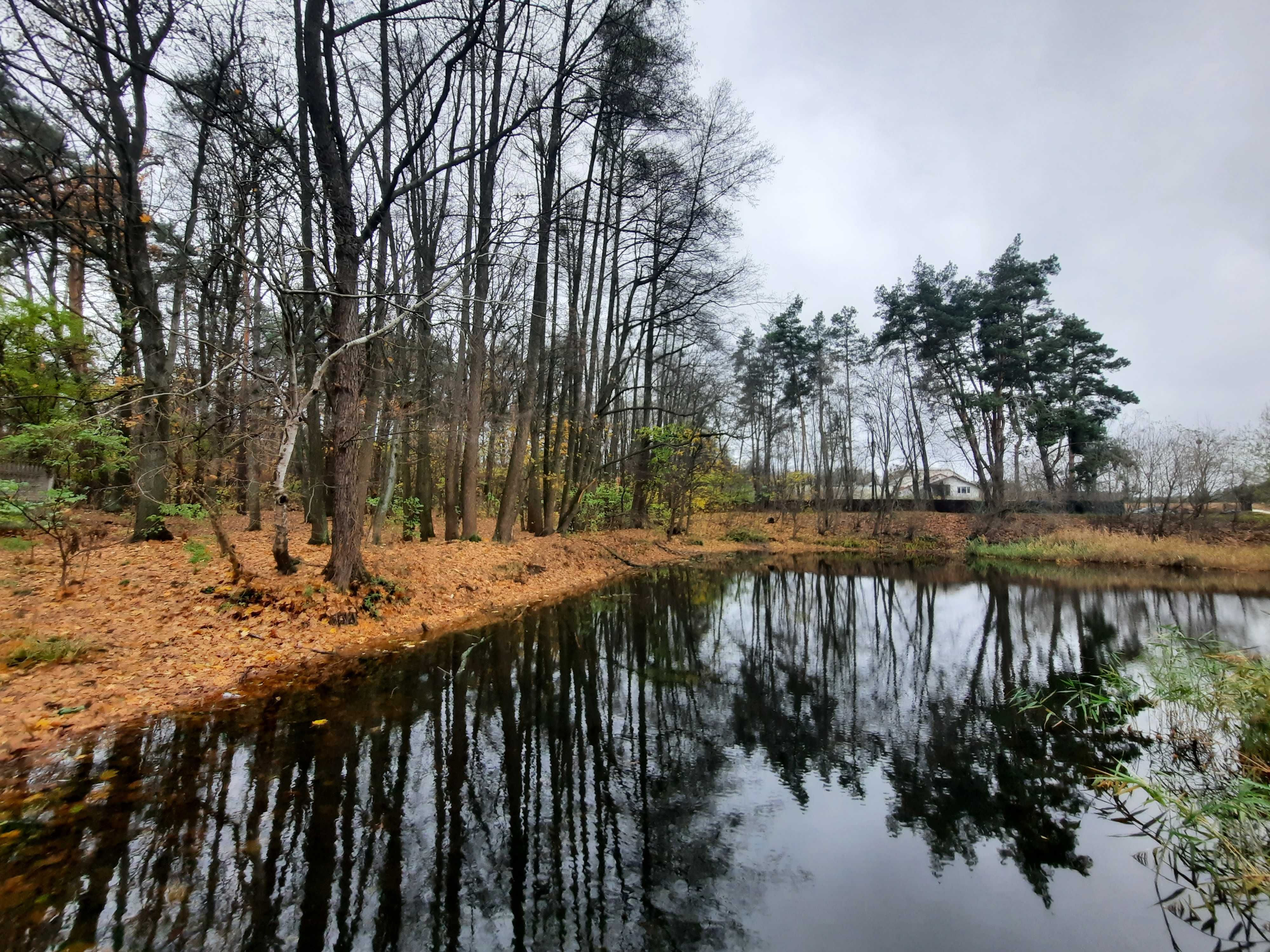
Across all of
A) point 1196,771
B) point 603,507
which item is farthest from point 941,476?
point 1196,771

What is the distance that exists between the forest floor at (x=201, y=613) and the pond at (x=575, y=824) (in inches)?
25.8

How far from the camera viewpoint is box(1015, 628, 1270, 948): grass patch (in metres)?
3.16

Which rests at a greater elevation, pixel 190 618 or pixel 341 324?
pixel 341 324

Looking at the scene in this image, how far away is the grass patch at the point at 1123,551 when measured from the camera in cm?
1806

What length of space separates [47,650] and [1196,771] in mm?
10624

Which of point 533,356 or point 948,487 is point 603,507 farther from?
point 948,487

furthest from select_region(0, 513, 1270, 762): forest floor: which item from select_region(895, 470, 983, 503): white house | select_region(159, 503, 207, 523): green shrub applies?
select_region(895, 470, 983, 503): white house

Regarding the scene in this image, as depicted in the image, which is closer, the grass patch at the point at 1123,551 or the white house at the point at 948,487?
the grass patch at the point at 1123,551

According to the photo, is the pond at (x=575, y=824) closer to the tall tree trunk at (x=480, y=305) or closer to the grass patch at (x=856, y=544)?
the tall tree trunk at (x=480, y=305)

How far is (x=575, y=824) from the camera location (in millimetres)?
3697

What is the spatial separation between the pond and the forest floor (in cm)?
66

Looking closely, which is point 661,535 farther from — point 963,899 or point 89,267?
point 963,899

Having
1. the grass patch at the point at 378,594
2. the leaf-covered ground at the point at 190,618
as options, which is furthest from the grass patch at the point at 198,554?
the grass patch at the point at 378,594

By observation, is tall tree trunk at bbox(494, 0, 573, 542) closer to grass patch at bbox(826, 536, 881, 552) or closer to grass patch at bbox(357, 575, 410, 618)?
grass patch at bbox(357, 575, 410, 618)
